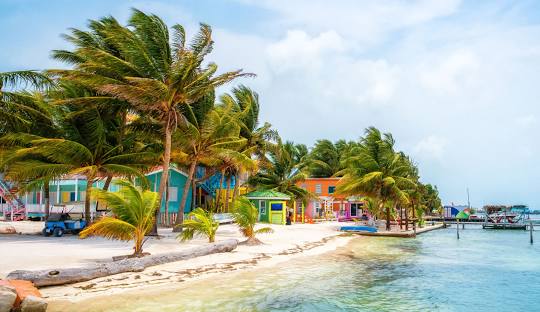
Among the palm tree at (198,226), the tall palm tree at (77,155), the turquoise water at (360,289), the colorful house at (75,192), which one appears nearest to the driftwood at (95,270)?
the turquoise water at (360,289)

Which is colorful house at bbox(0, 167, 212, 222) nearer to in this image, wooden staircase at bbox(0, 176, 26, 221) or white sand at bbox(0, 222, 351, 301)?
wooden staircase at bbox(0, 176, 26, 221)

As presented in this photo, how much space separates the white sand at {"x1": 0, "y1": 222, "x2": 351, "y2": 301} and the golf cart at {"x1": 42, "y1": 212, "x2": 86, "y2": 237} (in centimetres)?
53

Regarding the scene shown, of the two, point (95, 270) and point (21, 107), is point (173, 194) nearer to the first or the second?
point (21, 107)

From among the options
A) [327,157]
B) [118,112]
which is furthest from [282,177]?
[327,157]

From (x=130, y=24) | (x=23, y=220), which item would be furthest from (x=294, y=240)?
(x=23, y=220)

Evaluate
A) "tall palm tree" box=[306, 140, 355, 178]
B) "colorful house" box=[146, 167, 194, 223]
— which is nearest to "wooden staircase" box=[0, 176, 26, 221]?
"colorful house" box=[146, 167, 194, 223]

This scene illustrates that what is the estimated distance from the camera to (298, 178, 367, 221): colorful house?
52656 mm

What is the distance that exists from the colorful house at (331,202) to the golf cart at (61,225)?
107ft

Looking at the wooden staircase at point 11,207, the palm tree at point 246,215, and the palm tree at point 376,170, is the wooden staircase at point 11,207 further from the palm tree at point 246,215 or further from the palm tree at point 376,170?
the palm tree at point 376,170

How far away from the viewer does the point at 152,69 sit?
2044cm

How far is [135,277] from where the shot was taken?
1243cm

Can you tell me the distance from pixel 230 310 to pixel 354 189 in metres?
27.4

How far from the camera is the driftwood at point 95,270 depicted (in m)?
10.6

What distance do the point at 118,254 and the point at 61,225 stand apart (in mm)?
8013
